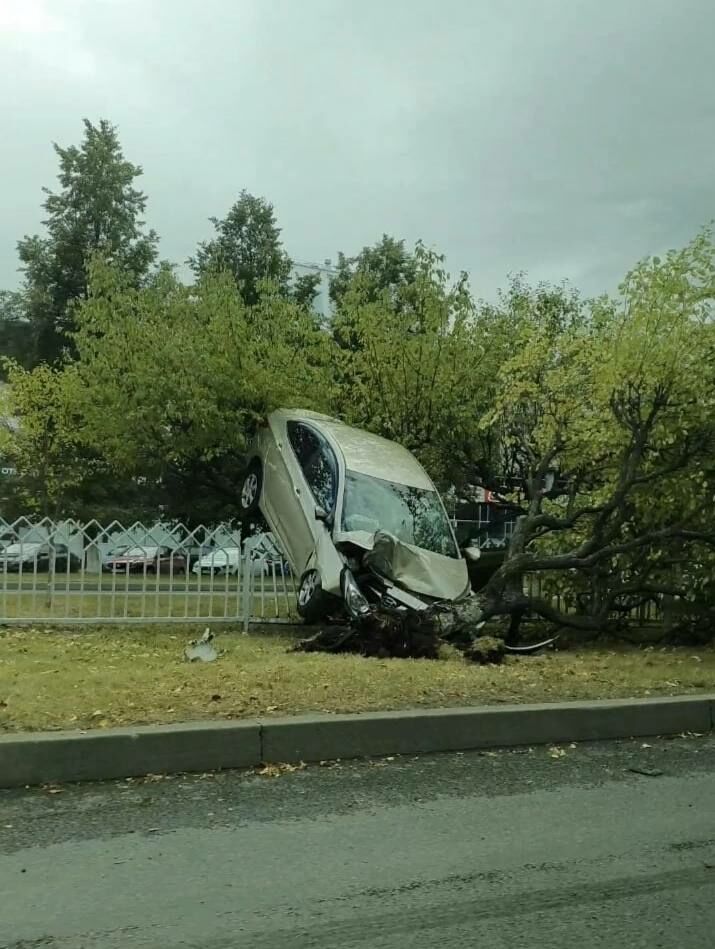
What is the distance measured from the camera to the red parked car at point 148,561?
35.0 ft

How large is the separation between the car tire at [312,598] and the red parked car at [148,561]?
1.60 m

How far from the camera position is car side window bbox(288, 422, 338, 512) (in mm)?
10656

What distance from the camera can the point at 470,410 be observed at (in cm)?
1571

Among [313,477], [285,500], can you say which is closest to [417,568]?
[313,477]

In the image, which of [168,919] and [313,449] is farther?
[313,449]

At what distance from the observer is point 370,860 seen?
4309 millimetres

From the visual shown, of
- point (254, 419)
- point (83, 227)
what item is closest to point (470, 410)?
point (254, 419)

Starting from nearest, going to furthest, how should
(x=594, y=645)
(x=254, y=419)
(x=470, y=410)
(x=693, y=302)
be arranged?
(x=693, y=302)
(x=594, y=645)
(x=254, y=419)
(x=470, y=410)

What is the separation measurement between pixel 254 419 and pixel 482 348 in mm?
4500

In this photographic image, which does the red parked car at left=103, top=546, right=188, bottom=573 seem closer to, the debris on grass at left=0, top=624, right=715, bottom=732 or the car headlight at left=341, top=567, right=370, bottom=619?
the debris on grass at left=0, top=624, right=715, bottom=732

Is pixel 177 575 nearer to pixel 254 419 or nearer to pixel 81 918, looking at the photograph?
pixel 254 419

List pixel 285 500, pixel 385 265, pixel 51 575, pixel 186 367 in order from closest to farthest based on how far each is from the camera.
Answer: pixel 51 575 → pixel 285 500 → pixel 186 367 → pixel 385 265

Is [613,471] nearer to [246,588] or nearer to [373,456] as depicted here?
[373,456]

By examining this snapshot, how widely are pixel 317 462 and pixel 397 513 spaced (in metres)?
1.29
